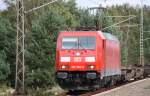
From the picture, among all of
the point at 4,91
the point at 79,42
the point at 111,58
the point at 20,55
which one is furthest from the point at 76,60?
the point at 4,91

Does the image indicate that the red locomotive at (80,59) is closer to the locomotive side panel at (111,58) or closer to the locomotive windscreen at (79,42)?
the locomotive windscreen at (79,42)

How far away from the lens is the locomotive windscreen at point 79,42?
25.9 metres

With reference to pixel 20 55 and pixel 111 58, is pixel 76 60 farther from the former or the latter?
pixel 111 58

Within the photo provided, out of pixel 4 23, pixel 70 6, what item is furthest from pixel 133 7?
pixel 4 23

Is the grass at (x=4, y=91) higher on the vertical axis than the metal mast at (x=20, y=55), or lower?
lower

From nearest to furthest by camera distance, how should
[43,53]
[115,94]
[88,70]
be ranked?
[115,94] < [88,70] < [43,53]

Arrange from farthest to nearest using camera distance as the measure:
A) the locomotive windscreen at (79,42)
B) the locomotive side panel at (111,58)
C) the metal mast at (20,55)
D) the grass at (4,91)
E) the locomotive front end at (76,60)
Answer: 1. the grass at (4,91)
2. the locomotive side panel at (111,58)
3. the metal mast at (20,55)
4. the locomotive windscreen at (79,42)
5. the locomotive front end at (76,60)

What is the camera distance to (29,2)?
70250 millimetres

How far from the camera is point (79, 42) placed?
26078 millimetres

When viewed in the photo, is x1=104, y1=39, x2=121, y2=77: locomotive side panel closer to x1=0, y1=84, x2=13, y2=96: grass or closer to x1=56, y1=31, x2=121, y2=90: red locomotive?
x1=56, y1=31, x2=121, y2=90: red locomotive

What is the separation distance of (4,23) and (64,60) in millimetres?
23369

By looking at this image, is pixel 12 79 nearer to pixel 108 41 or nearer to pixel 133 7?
pixel 108 41

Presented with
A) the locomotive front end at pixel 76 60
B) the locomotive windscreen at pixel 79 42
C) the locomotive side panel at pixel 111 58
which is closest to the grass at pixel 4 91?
the locomotive front end at pixel 76 60

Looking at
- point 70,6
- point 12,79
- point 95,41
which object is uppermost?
point 70,6
